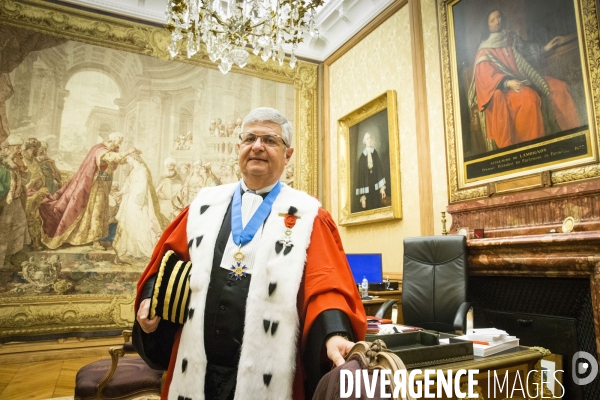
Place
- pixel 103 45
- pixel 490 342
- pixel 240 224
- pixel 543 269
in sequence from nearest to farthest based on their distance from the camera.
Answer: pixel 240 224
pixel 490 342
pixel 543 269
pixel 103 45

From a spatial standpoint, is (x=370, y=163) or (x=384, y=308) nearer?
(x=384, y=308)

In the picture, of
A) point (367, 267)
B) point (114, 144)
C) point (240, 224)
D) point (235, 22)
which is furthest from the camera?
point (114, 144)

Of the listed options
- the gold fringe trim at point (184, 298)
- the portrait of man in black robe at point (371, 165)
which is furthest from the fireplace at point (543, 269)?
the gold fringe trim at point (184, 298)

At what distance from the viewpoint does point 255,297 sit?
146 centimetres

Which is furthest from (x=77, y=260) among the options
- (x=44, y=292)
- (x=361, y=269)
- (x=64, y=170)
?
(x=361, y=269)

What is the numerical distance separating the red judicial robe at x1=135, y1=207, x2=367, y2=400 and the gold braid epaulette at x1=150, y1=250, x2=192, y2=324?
134 mm

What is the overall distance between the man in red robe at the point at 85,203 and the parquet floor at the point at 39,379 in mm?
1370

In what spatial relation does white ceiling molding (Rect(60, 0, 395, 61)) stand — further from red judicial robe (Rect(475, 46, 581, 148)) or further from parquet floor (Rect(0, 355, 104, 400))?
parquet floor (Rect(0, 355, 104, 400))

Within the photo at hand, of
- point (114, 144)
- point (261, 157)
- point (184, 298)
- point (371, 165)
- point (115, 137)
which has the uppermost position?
point (115, 137)

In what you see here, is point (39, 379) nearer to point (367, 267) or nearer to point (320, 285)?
point (367, 267)

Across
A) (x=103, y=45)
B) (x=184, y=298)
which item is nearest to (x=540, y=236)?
(x=184, y=298)

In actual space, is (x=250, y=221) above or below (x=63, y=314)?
above

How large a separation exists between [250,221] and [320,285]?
15.7 inches

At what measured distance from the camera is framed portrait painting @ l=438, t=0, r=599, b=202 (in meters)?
3.17
